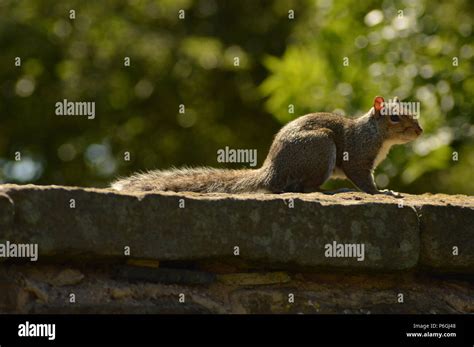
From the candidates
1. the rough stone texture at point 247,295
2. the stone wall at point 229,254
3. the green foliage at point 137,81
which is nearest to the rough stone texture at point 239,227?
the stone wall at point 229,254

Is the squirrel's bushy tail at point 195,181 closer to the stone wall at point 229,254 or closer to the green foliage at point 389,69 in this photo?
the stone wall at point 229,254

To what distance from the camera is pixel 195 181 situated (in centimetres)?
726

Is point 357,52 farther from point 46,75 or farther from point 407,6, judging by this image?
point 46,75

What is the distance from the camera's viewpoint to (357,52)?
1491 cm

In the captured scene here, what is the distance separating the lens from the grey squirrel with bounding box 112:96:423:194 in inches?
285

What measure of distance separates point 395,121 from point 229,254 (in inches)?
168

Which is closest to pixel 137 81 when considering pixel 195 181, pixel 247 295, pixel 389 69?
pixel 389 69

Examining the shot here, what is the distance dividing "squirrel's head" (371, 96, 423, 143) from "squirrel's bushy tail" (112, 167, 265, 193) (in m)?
1.86

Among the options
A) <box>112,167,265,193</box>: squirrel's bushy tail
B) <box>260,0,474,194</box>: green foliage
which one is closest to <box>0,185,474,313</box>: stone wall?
<box>112,167,265,193</box>: squirrel's bushy tail

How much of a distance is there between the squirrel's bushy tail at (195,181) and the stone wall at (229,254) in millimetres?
1191

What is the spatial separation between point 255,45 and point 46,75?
5.12m

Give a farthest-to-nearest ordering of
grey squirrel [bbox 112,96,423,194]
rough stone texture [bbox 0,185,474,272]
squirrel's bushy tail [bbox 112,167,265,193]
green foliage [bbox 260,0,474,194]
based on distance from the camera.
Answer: green foliage [bbox 260,0,474,194], grey squirrel [bbox 112,96,423,194], squirrel's bushy tail [bbox 112,167,265,193], rough stone texture [bbox 0,185,474,272]

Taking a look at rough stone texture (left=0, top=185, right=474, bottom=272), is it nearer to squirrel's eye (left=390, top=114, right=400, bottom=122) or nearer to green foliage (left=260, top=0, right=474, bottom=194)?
squirrel's eye (left=390, top=114, right=400, bottom=122)

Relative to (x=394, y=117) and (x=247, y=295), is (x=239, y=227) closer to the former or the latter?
(x=247, y=295)
